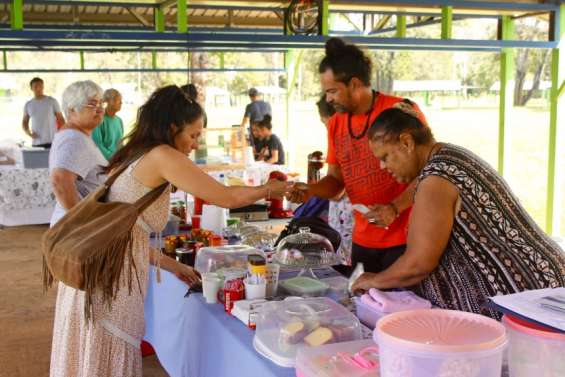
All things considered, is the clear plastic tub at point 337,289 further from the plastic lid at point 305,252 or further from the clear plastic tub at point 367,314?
the clear plastic tub at point 367,314

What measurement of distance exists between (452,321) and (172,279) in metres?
1.62

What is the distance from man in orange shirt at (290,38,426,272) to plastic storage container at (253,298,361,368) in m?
0.77

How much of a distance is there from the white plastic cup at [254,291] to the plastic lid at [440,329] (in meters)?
0.89

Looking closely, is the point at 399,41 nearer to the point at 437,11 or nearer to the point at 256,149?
the point at 437,11

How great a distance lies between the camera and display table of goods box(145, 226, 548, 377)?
1.28 meters

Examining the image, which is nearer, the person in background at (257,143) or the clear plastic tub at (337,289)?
the clear plastic tub at (337,289)

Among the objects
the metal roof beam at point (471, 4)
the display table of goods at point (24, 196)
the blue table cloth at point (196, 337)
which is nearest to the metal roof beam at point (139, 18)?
the display table of goods at point (24, 196)

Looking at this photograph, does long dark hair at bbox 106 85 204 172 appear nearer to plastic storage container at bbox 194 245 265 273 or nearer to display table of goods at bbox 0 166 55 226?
plastic storage container at bbox 194 245 265 273

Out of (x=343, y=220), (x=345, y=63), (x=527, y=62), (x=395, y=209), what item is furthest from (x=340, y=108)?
(x=527, y=62)

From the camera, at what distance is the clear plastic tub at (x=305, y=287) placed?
2.34 metres

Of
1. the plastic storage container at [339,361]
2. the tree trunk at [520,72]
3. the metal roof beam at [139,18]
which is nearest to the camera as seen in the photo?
the plastic storage container at [339,361]

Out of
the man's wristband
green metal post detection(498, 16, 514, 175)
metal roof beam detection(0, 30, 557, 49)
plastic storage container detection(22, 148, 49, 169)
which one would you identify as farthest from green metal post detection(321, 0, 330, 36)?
plastic storage container detection(22, 148, 49, 169)

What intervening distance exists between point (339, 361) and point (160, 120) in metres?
1.15

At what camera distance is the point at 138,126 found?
2.35m
